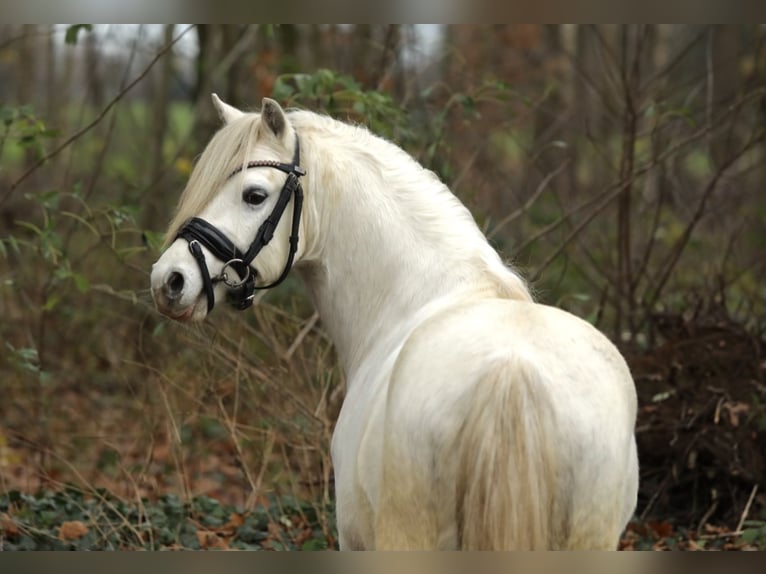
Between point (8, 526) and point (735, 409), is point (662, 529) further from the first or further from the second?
point (8, 526)

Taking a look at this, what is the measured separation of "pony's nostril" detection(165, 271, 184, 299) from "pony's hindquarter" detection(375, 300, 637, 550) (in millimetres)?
975

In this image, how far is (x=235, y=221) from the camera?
374cm

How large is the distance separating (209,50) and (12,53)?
2.93m

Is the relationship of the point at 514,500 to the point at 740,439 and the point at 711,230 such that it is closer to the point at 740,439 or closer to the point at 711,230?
Result: the point at 740,439

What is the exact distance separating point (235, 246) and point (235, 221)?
0.29ft

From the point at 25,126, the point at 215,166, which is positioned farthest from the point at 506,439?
the point at 25,126

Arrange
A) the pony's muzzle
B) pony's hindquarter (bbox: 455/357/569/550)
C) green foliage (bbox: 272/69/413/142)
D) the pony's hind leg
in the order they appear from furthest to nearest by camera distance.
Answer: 1. green foliage (bbox: 272/69/413/142)
2. the pony's muzzle
3. the pony's hind leg
4. pony's hindquarter (bbox: 455/357/569/550)

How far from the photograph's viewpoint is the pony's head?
12.0ft

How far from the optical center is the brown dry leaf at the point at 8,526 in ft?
17.8

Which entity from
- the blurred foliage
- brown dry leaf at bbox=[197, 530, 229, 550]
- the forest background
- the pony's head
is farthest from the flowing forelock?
brown dry leaf at bbox=[197, 530, 229, 550]

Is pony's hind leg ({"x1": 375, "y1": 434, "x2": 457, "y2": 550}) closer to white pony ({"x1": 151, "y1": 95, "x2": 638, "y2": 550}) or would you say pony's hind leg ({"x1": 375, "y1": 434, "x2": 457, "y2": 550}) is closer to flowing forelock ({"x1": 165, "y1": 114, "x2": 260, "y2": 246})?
white pony ({"x1": 151, "y1": 95, "x2": 638, "y2": 550})

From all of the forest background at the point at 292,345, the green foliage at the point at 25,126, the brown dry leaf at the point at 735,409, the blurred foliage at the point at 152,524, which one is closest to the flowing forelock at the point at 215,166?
the forest background at the point at 292,345

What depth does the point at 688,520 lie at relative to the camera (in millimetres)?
5969
